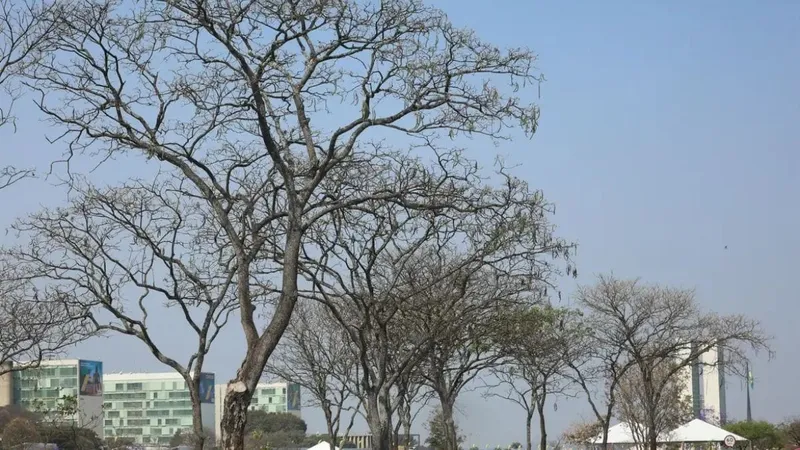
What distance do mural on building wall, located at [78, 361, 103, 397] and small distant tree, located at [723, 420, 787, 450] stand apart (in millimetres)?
60001

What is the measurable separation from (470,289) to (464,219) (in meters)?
10.2

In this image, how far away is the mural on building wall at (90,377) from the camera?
11506 centimetres

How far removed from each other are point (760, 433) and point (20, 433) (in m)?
46.7

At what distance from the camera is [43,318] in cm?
2584

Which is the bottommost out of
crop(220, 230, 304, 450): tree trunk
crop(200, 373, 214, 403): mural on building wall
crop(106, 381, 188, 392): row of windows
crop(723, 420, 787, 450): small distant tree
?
crop(723, 420, 787, 450): small distant tree

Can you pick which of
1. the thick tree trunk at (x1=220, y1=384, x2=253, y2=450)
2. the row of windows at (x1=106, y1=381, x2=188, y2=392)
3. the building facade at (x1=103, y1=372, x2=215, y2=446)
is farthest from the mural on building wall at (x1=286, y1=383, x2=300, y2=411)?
the row of windows at (x1=106, y1=381, x2=188, y2=392)

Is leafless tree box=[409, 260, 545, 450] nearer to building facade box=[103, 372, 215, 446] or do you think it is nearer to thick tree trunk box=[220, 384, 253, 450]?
thick tree trunk box=[220, 384, 253, 450]

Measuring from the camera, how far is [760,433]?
79000 mm

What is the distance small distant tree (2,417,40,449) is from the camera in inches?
2155

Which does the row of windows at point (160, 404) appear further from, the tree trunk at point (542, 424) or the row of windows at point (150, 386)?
the tree trunk at point (542, 424)

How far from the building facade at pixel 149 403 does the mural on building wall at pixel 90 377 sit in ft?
79.3

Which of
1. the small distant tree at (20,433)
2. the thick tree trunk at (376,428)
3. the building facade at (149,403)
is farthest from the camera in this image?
the building facade at (149,403)

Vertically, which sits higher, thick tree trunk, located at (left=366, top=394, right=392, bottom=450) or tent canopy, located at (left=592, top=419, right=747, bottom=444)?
thick tree trunk, located at (left=366, top=394, right=392, bottom=450)

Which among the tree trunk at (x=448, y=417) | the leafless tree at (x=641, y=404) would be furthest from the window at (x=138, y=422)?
the tree trunk at (x=448, y=417)
